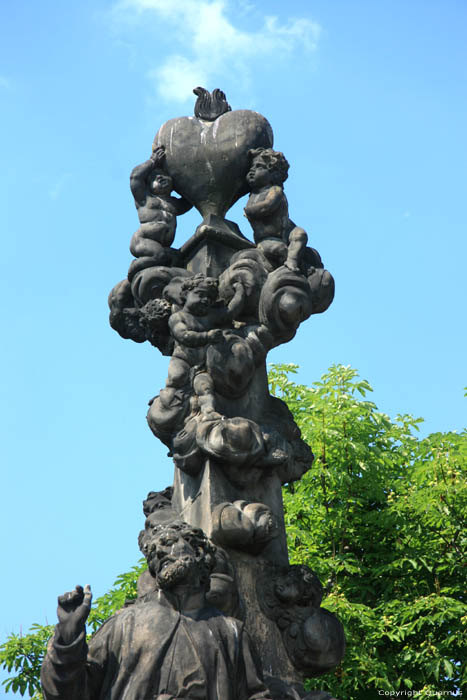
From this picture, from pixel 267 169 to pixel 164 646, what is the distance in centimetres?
424

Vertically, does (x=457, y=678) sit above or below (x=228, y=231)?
below

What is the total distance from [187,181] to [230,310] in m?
1.49

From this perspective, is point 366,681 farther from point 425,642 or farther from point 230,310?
point 230,310

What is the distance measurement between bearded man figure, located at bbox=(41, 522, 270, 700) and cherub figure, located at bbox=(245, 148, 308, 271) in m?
2.93

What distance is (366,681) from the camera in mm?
14570

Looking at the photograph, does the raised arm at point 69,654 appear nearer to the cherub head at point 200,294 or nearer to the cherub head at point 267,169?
the cherub head at point 200,294

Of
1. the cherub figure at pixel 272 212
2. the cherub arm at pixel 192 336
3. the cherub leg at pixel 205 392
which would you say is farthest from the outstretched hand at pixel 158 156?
the cherub leg at pixel 205 392

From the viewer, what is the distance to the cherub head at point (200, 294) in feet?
26.6

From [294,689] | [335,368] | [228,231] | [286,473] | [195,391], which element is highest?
[335,368]

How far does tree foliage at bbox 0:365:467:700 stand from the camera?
14.5 metres

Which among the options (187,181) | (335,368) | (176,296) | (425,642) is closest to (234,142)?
(187,181)

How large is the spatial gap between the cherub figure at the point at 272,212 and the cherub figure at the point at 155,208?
651 millimetres

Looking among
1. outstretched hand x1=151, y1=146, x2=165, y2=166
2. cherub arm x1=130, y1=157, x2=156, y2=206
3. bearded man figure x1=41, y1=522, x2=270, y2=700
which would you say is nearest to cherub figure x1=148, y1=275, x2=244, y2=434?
cherub arm x1=130, y1=157, x2=156, y2=206

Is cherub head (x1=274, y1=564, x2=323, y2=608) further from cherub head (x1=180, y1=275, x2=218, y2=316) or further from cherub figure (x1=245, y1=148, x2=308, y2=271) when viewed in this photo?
cherub figure (x1=245, y1=148, x2=308, y2=271)
